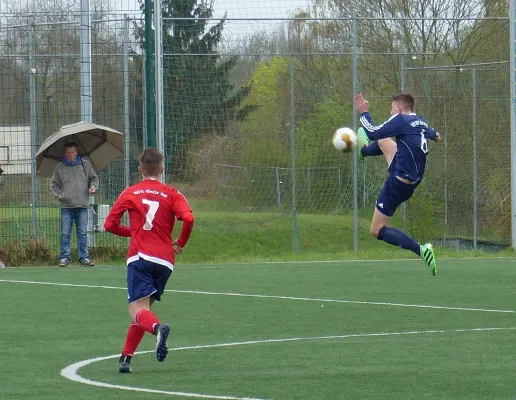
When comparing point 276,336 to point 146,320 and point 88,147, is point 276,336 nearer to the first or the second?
point 146,320

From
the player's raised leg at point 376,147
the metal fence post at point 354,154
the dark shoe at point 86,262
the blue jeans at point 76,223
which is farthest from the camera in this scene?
the metal fence post at point 354,154

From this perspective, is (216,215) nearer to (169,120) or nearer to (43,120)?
(169,120)

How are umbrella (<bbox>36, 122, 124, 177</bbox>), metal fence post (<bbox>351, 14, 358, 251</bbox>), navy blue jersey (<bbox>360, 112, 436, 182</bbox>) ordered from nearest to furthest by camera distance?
1. navy blue jersey (<bbox>360, 112, 436, 182</bbox>)
2. umbrella (<bbox>36, 122, 124, 177</bbox>)
3. metal fence post (<bbox>351, 14, 358, 251</bbox>)

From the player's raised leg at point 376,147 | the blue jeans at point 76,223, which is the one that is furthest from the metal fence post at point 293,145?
the player's raised leg at point 376,147

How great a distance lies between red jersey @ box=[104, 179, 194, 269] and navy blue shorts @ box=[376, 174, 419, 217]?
4306mm

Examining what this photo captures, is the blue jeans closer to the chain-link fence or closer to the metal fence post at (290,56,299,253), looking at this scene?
the chain-link fence

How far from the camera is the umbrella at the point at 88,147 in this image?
18750 mm

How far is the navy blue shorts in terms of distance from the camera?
11922 millimetres

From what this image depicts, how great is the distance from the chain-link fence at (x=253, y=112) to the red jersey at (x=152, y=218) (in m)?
12.0

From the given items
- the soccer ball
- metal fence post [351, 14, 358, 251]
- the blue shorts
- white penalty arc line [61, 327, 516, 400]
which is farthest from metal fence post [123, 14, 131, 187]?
the blue shorts

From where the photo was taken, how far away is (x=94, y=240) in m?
20.5

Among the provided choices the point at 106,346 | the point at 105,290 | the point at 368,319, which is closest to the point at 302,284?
the point at 105,290

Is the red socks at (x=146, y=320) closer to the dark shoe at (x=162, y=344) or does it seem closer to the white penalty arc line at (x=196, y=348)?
the dark shoe at (x=162, y=344)

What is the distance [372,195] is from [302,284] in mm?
8739
